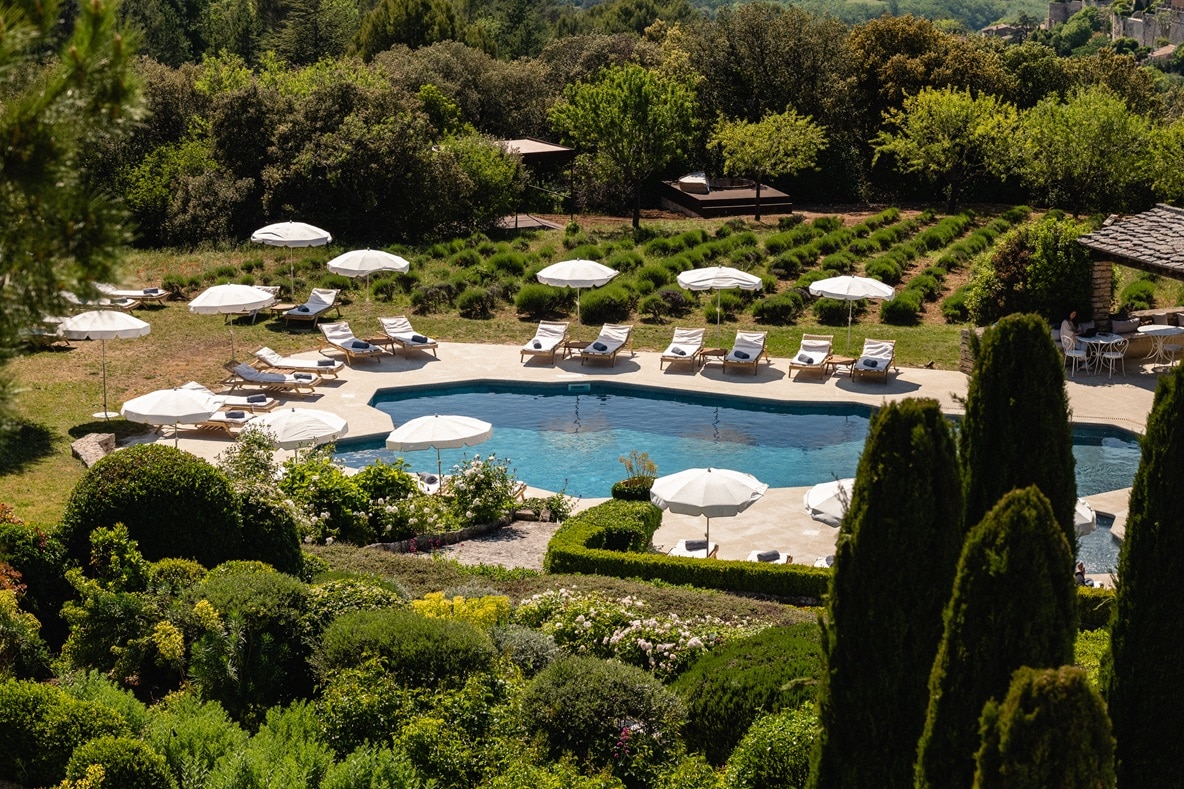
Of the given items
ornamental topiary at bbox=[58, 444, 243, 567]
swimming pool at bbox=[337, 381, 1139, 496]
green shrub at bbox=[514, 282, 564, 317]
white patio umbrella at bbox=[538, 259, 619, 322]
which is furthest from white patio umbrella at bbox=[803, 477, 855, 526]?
green shrub at bbox=[514, 282, 564, 317]

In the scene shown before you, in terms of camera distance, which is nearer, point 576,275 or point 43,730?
point 43,730

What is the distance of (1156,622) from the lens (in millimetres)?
6719

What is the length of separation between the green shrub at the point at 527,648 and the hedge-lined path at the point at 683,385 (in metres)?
5.97

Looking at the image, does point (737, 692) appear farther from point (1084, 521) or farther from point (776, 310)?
point (776, 310)

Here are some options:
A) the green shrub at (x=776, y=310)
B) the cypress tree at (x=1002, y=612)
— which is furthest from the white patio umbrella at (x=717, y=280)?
the cypress tree at (x=1002, y=612)

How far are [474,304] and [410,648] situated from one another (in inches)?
720

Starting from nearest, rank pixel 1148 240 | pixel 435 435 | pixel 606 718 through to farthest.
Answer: pixel 606 718
pixel 435 435
pixel 1148 240

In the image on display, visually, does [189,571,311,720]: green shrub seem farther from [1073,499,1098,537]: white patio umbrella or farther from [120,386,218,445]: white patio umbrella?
[1073,499,1098,537]: white patio umbrella

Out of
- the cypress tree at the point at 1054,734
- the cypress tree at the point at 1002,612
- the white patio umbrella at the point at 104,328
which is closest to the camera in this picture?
the cypress tree at the point at 1054,734

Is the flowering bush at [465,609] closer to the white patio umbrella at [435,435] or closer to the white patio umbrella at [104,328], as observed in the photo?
the white patio umbrella at [435,435]

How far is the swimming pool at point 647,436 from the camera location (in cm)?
1942

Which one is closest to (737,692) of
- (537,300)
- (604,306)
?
(604,306)

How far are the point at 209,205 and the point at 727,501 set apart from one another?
78.3 feet

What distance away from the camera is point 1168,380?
6.70 metres
